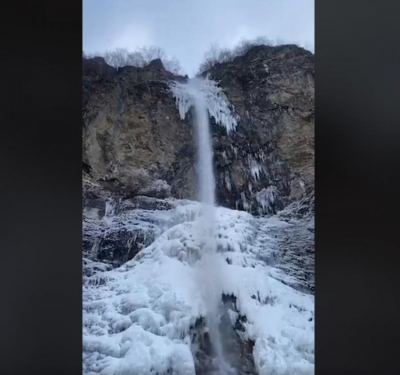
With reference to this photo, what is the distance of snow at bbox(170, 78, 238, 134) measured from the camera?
226cm

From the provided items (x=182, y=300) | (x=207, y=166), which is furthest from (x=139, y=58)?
(x=182, y=300)

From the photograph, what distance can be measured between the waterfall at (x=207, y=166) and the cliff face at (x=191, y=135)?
1.7 inches

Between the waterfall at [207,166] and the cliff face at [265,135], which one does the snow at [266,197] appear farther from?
the waterfall at [207,166]

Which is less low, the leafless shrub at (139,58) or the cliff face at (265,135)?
the leafless shrub at (139,58)

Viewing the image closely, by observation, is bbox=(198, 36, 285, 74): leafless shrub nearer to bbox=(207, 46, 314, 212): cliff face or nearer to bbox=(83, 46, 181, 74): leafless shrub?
bbox=(207, 46, 314, 212): cliff face

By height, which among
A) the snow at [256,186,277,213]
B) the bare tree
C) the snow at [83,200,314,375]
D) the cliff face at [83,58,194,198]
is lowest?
the snow at [83,200,314,375]

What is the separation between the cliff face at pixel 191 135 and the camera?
7.30 feet

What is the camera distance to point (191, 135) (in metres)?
2.26

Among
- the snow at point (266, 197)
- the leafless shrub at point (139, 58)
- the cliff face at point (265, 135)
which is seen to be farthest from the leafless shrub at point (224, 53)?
the snow at point (266, 197)

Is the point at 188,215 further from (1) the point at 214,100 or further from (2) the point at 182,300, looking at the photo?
(1) the point at 214,100

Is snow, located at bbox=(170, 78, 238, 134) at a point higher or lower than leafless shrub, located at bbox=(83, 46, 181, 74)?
lower

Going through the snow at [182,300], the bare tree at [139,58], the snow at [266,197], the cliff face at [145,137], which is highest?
the bare tree at [139,58]

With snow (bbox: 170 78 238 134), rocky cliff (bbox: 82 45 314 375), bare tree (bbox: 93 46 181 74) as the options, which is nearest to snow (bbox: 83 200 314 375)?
rocky cliff (bbox: 82 45 314 375)
